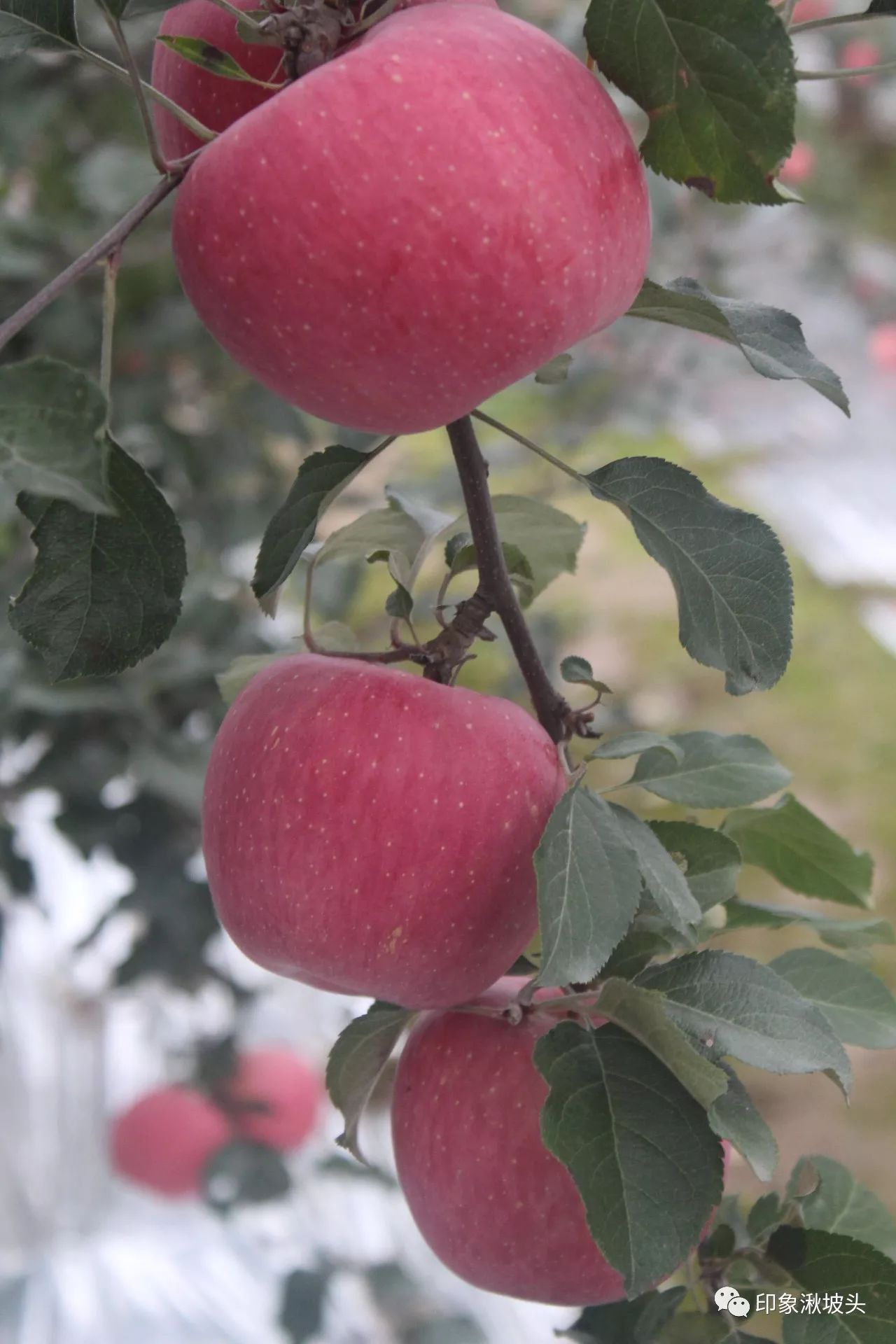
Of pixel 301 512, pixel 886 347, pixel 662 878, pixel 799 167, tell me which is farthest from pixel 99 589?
pixel 886 347

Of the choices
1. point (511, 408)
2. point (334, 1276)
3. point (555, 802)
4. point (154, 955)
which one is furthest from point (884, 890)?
point (555, 802)

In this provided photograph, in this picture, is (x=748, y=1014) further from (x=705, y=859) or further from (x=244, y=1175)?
(x=244, y=1175)

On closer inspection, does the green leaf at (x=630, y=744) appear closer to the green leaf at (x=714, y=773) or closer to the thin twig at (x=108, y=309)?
the green leaf at (x=714, y=773)

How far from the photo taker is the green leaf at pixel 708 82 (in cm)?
29

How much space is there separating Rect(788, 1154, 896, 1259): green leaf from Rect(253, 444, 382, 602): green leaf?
260 mm

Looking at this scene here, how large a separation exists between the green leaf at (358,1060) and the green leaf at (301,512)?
14 cm

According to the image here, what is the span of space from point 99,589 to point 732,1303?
0.90ft

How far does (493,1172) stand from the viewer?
0.40 m

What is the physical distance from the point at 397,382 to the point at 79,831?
597 millimetres

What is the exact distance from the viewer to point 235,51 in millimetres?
340

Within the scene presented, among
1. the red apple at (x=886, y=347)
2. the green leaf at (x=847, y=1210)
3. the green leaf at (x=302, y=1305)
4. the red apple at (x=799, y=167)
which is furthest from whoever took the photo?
the red apple at (x=886, y=347)

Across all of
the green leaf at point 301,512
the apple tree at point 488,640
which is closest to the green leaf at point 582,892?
the apple tree at point 488,640

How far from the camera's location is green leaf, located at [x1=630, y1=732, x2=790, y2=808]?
0.42m

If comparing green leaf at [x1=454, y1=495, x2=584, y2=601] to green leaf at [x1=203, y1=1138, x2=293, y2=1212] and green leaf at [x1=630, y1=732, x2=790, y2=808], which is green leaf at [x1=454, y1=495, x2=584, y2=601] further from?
green leaf at [x1=203, y1=1138, x2=293, y2=1212]
